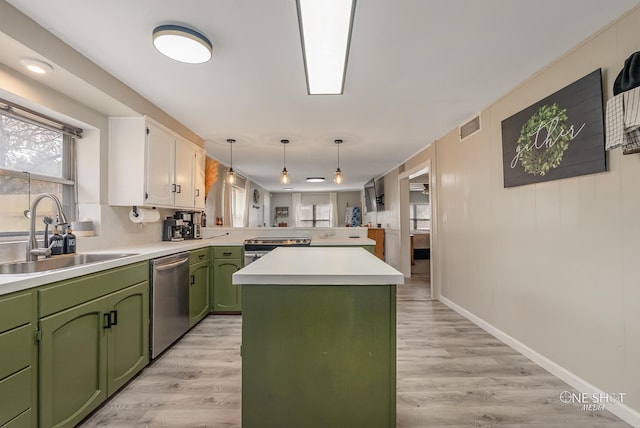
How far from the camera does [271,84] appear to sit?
228 centimetres

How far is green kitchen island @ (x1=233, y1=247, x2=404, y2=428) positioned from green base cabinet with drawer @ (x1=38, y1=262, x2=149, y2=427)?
3.00 feet

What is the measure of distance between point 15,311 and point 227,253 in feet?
6.89

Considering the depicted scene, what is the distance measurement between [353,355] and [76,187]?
8.31 ft

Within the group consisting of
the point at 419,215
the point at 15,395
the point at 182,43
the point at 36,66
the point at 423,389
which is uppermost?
the point at 182,43

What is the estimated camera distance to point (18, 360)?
1175 mm

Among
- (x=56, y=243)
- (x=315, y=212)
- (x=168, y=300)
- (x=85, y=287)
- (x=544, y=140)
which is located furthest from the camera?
(x=315, y=212)

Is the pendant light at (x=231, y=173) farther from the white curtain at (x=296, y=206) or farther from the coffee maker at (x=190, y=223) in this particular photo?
the white curtain at (x=296, y=206)

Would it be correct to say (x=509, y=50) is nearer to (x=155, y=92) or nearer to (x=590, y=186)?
(x=590, y=186)

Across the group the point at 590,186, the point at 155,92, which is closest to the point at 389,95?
the point at 590,186

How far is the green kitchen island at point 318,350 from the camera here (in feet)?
4.05

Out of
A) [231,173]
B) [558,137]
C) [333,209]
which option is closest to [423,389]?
[558,137]

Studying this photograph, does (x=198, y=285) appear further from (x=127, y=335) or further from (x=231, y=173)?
(x=231, y=173)

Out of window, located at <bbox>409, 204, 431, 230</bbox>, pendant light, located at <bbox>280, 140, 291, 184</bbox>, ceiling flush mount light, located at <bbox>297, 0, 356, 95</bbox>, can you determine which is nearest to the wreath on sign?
ceiling flush mount light, located at <bbox>297, 0, 356, 95</bbox>

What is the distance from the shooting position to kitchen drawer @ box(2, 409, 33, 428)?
115 cm
